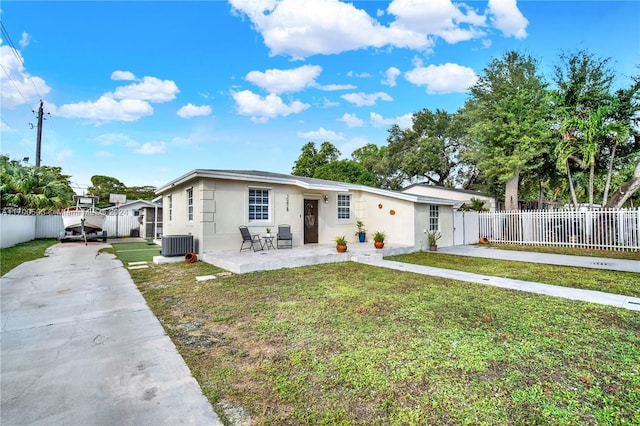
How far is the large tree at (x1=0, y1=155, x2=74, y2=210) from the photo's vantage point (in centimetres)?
1570

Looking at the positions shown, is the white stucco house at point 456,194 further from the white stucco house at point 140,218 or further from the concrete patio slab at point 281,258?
the white stucco house at point 140,218

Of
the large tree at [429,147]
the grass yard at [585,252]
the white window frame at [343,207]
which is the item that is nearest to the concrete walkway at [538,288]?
the white window frame at [343,207]

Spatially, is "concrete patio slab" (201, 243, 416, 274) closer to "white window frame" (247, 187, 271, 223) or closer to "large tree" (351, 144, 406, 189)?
"white window frame" (247, 187, 271, 223)

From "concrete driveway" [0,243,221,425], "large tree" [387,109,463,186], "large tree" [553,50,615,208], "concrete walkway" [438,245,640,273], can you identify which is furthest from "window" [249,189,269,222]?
"large tree" [387,109,463,186]

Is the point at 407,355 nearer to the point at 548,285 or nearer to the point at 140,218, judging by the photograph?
the point at 548,285

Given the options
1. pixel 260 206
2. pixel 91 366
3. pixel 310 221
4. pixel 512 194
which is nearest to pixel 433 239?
pixel 310 221

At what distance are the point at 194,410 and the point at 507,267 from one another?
352 inches

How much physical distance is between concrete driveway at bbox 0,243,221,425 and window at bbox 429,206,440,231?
11.1 meters

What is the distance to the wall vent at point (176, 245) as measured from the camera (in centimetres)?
934

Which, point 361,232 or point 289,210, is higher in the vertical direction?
point 289,210

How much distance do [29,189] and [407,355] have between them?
22.2 m

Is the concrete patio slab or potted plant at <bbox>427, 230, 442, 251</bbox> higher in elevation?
potted plant at <bbox>427, 230, 442, 251</bbox>

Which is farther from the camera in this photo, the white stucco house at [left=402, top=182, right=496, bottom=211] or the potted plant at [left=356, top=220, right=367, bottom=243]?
the white stucco house at [left=402, top=182, right=496, bottom=211]

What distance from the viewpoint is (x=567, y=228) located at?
1303 centimetres
